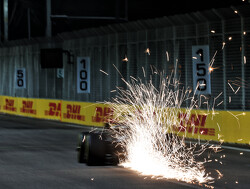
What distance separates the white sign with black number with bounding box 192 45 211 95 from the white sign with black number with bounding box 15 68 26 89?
16.6 meters

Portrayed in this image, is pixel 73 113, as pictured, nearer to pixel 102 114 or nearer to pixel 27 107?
pixel 102 114

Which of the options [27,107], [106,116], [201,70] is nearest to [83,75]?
[106,116]

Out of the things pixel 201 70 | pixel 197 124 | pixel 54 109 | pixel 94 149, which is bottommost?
pixel 94 149

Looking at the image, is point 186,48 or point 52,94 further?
point 52,94

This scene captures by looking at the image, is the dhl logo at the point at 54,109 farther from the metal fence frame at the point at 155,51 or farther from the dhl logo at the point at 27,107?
the dhl logo at the point at 27,107

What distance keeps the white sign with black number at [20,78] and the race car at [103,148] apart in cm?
2263

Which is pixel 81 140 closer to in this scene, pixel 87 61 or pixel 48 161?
pixel 48 161

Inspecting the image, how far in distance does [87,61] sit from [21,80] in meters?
8.62

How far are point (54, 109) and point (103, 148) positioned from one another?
688 inches

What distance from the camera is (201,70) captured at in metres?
20.6

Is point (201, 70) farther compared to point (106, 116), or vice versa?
point (106, 116)

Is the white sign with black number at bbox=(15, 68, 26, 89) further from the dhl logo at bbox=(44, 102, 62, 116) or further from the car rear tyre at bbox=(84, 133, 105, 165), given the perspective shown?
the car rear tyre at bbox=(84, 133, 105, 165)

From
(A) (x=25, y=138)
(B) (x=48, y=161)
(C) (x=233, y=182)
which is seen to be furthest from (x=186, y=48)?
(C) (x=233, y=182)

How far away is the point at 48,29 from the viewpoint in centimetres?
3225
